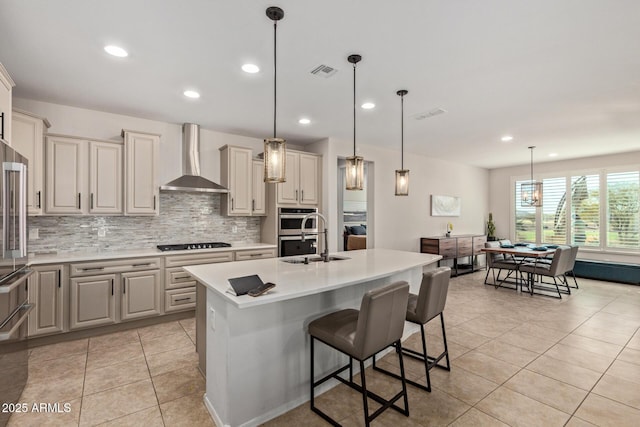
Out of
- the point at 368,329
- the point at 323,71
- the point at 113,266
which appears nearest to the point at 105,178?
the point at 113,266

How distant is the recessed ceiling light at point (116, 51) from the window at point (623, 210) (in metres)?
8.87

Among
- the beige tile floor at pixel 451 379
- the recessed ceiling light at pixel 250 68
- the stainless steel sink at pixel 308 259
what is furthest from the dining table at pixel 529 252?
the recessed ceiling light at pixel 250 68

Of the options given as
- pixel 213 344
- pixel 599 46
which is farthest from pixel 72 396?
pixel 599 46

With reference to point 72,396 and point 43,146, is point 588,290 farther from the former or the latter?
point 43,146

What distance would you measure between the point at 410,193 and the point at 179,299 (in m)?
4.83

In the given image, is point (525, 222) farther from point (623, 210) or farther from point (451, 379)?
point (451, 379)

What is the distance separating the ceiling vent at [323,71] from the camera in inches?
109

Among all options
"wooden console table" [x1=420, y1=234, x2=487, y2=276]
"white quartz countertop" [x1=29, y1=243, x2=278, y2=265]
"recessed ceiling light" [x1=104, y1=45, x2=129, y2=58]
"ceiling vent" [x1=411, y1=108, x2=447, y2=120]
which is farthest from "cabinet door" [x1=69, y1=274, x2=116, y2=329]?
"wooden console table" [x1=420, y1=234, x2=487, y2=276]

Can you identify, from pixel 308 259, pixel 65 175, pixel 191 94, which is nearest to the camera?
pixel 308 259

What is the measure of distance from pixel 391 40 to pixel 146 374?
340 centimetres

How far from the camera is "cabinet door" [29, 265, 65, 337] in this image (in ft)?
10.3

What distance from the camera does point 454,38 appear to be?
7.59 ft

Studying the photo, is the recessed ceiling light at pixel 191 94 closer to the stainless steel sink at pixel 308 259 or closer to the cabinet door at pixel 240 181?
the cabinet door at pixel 240 181

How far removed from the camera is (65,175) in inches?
139
